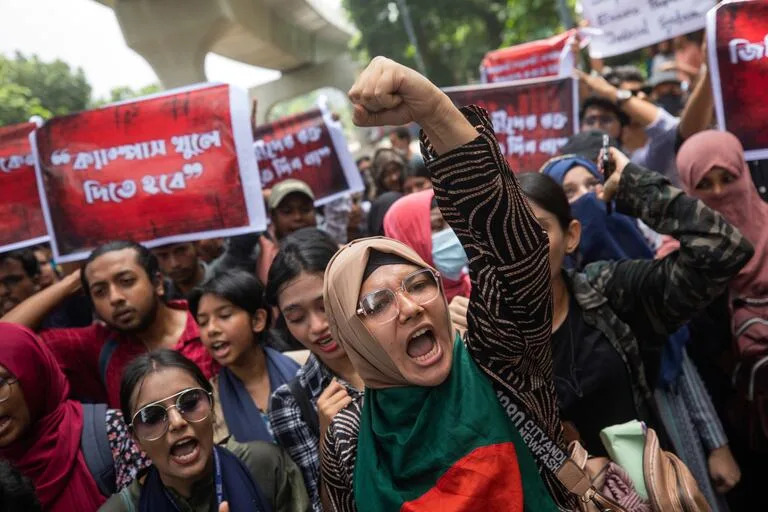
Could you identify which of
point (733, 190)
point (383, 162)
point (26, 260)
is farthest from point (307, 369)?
point (383, 162)

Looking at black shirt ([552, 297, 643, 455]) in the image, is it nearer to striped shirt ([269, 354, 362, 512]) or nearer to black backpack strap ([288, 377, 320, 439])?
striped shirt ([269, 354, 362, 512])

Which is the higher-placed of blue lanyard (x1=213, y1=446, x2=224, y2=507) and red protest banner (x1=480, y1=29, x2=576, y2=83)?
red protest banner (x1=480, y1=29, x2=576, y2=83)

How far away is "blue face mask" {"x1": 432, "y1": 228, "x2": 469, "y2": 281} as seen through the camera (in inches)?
112

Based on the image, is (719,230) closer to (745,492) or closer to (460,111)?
(460,111)

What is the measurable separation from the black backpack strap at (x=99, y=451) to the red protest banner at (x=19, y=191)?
1.64 m

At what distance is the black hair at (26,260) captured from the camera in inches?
141

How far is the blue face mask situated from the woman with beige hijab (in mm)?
1276

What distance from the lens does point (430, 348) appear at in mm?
1506

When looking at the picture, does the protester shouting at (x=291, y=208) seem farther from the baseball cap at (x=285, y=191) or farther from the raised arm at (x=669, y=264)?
the raised arm at (x=669, y=264)

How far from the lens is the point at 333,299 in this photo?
1.57m

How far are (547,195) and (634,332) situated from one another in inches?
20.9

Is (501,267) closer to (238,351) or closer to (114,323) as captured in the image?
(238,351)

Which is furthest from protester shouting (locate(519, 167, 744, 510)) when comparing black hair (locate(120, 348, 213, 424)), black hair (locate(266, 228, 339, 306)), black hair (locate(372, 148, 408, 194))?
black hair (locate(372, 148, 408, 194))

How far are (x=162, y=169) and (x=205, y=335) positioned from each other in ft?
4.12
